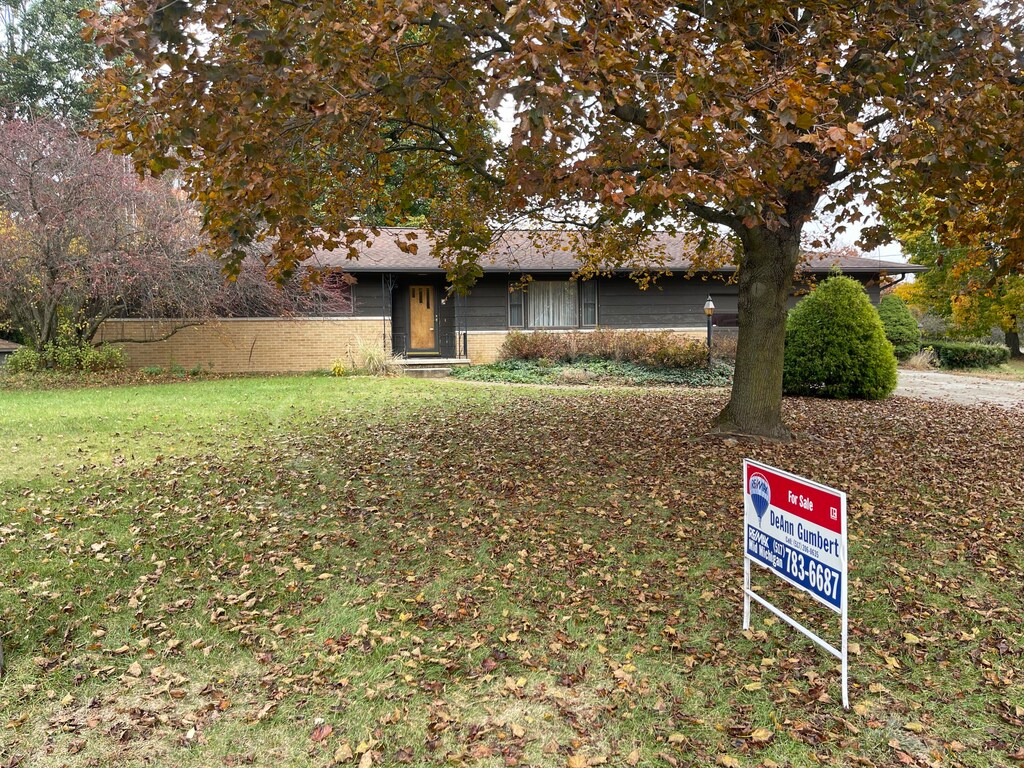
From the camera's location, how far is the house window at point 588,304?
21578mm

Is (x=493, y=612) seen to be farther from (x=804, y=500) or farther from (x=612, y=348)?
(x=612, y=348)

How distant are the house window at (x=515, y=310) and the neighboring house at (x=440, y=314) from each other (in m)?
0.03

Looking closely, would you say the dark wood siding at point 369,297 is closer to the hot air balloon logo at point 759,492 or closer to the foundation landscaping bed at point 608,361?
the foundation landscaping bed at point 608,361

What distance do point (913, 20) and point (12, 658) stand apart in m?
7.72

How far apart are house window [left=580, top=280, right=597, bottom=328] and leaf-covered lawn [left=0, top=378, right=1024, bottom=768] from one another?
44.1 ft

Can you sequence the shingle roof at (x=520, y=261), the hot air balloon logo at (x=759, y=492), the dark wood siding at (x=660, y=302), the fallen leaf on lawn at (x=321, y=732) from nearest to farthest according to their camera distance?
the fallen leaf on lawn at (x=321, y=732), the hot air balloon logo at (x=759, y=492), the shingle roof at (x=520, y=261), the dark wood siding at (x=660, y=302)

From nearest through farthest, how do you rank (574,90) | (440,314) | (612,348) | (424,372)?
(574,90) < (424,372) < (612,348) < (440,314)

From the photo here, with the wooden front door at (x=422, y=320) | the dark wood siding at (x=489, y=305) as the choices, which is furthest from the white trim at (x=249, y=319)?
the dark wood siding at (x=489, y=305)

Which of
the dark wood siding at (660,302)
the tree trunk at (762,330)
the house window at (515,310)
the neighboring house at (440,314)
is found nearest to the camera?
the tree trunk at (762,330)

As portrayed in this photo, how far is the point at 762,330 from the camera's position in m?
8.17

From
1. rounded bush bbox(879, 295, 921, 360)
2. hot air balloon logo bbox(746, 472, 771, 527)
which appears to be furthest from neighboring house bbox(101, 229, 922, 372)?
hot air balloon logo bbox(746, 472, 771, 527)

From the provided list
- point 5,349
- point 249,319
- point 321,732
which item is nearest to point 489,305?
point 249,319

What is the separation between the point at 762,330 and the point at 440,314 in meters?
14.3

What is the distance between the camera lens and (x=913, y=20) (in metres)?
5.81
